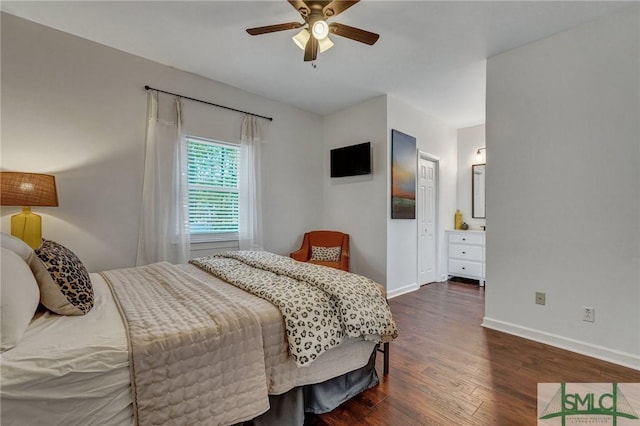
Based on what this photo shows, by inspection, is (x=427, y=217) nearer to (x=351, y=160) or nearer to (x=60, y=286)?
(x=351, y=160)

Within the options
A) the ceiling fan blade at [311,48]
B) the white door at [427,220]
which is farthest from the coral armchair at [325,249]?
the ceiling fan blade at [311,48]

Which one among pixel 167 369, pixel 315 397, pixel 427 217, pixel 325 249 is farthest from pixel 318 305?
pixel 427 217

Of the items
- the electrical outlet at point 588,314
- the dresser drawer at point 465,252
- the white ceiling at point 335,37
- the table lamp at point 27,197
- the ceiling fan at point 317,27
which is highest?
the white ceiling at point 335,37

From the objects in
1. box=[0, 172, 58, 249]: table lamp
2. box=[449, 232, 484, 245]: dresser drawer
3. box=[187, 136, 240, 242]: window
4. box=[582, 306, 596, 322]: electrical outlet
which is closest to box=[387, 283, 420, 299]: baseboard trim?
box=[449, 232, 484, 245]: dresser drawer

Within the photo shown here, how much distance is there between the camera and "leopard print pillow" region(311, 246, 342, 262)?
4.00m

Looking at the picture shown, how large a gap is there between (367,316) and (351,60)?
8.46 feet

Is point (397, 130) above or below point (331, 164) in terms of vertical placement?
above

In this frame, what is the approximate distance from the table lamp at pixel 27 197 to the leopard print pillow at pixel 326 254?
9.15ft

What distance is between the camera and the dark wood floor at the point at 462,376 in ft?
5.37

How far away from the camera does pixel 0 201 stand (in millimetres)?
2029

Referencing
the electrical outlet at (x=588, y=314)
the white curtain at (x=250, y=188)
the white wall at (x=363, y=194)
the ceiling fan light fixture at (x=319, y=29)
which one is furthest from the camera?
the white wall at (x=363, y=194)

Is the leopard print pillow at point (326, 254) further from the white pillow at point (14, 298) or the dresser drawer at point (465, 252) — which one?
the white pillow at point (14, 298)

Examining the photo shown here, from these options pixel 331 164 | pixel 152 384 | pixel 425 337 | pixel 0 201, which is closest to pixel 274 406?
pixel 152 384

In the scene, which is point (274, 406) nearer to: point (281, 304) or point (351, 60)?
point (281, 304)
